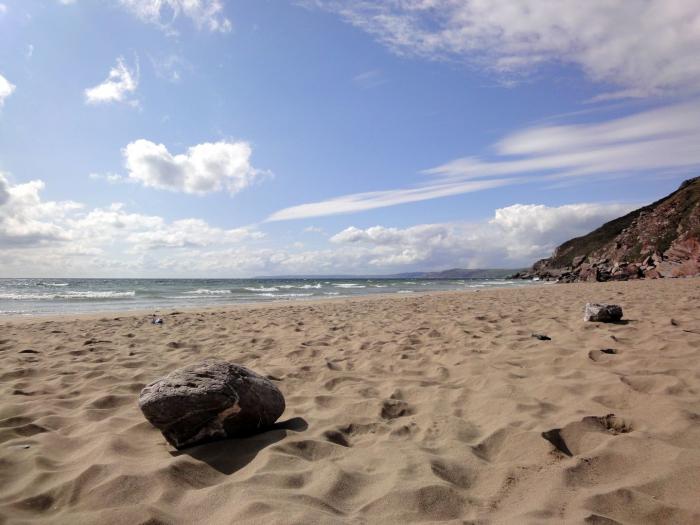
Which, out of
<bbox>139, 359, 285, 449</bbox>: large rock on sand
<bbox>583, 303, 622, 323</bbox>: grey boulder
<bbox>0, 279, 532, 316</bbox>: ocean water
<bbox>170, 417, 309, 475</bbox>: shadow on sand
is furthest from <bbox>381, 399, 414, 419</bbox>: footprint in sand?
<bbox>0, 279, 532, 316</bbox>: ocean water

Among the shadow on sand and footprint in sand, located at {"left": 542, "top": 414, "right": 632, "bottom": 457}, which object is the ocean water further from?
footprint in sand, located at {"left": 542, "top": 414, "right": 632, "bottom": 457}

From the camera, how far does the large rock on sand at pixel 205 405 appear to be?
10.2ft

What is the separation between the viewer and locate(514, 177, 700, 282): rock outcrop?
29828 mm

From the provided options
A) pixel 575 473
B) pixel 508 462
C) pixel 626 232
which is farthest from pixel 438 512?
pixel 626 232

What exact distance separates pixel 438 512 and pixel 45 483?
2.37 meters

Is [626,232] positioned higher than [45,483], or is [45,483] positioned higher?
[626,232]

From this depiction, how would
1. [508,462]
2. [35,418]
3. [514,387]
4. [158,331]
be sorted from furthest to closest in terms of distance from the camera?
[158,331]
[514,387]
[35,418]
[508,462]

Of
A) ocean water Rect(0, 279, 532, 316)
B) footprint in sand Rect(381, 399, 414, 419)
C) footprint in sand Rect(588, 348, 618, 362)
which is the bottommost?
footprint in sand Rect(381, 399, 414, 419)

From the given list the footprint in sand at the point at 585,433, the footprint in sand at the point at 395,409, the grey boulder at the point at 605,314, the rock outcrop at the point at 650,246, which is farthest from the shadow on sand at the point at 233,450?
the rock outcrop at the point at 650,246

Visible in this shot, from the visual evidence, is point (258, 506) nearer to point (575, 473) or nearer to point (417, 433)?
point (417, 433)

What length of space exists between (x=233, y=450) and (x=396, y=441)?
120 centimetres

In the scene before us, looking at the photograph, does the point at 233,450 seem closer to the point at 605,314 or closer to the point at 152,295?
the point at 605,314

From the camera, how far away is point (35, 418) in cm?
371

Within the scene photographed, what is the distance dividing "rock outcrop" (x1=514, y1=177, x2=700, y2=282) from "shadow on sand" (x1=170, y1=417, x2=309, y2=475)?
32.7m
